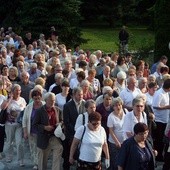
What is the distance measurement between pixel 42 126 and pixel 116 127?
1397 mm

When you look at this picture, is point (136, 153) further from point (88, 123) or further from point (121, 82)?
point (121, 82)

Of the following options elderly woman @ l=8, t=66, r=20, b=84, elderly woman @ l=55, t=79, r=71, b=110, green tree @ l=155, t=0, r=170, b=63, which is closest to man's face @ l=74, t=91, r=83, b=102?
elderly woman @ l=55, t=79, r=71, b=110

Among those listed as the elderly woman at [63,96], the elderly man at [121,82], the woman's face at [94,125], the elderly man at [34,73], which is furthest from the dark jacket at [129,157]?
the elderly man at [34,73]

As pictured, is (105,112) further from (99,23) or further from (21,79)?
(99,23)

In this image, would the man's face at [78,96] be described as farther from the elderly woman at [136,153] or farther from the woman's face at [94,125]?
the elderly woman at [136,153]

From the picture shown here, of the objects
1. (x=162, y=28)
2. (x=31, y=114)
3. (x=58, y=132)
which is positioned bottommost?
(x=58, y=132)

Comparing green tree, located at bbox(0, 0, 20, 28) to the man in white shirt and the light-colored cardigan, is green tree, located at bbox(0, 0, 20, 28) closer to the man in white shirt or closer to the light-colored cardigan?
the man in white shirt

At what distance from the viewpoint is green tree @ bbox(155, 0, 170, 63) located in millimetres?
20719

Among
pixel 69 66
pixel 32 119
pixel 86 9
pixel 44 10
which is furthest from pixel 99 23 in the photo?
pixel 32 119

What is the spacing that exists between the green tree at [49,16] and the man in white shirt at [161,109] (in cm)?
1916

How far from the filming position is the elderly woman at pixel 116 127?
912 centimetres

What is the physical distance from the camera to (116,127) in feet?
30.1

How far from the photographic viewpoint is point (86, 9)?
4797 centimetres

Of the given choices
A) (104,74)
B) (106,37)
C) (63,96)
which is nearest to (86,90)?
(63,96)
